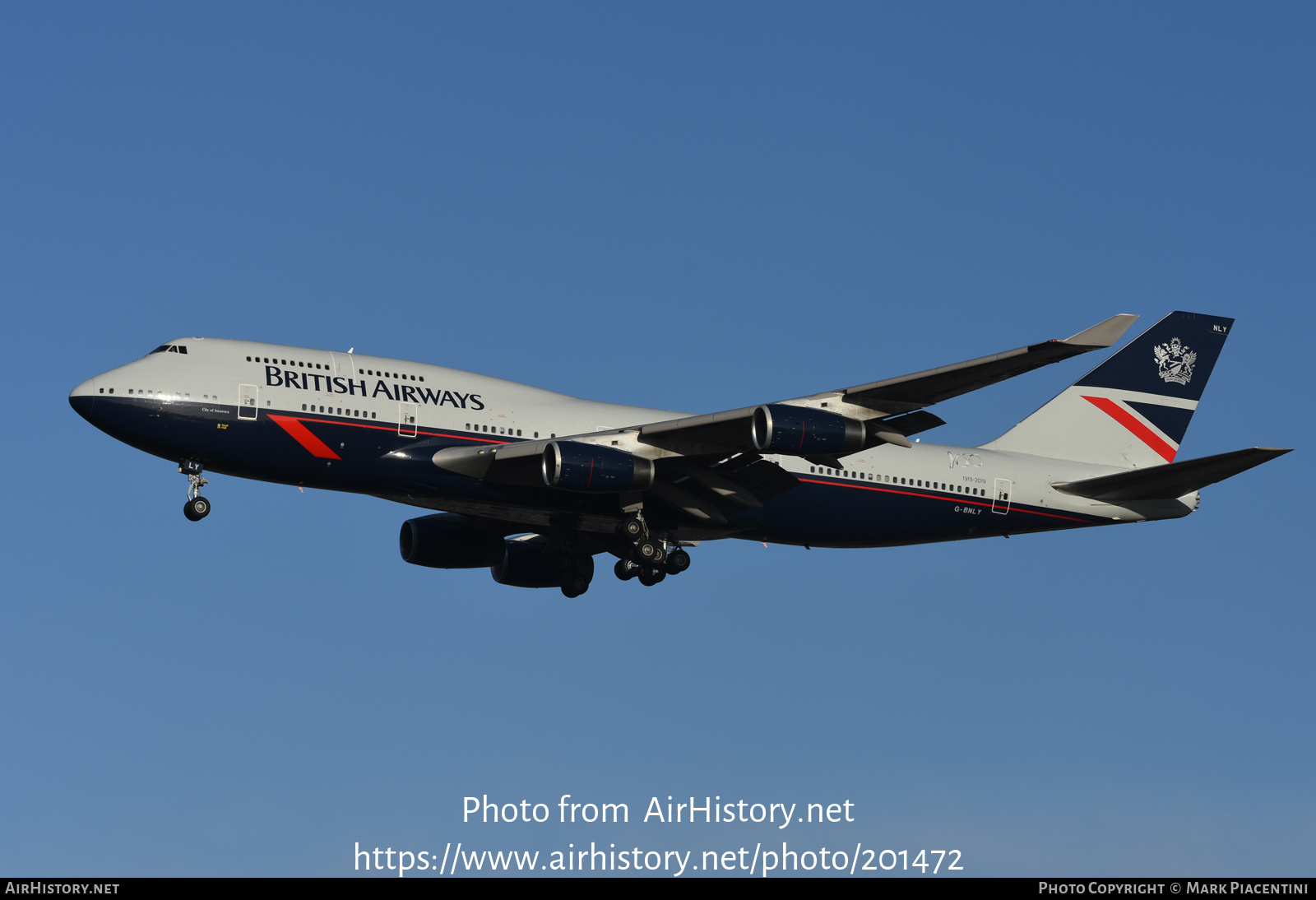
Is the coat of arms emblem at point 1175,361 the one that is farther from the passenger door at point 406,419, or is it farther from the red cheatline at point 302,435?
the red cheatline at point 302,435

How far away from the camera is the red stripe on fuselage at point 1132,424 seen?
44.6 m

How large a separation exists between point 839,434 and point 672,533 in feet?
23.0

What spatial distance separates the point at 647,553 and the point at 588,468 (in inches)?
145

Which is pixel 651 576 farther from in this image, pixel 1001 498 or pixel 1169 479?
pixel 1169 479

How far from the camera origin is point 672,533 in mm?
39469

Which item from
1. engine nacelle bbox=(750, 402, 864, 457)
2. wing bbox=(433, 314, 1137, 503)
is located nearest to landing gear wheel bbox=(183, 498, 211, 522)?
wing bbox=(433, 314, 1137, 503)

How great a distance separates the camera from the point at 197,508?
35.5m

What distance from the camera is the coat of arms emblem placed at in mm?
45000

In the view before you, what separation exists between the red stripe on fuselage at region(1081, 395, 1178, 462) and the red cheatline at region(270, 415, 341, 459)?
22.8m

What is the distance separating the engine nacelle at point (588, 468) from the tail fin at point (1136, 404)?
1338 cm

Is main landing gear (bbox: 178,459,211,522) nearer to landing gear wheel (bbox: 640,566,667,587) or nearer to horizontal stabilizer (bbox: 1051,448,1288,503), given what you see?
landing gear wheel (bbox: 640,566,667,587)

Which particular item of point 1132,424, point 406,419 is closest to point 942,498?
point 1132,424

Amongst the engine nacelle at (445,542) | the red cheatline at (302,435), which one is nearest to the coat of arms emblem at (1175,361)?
the engine nacelle at (445,542)

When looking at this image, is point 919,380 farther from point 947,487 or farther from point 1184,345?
point 1184,345
